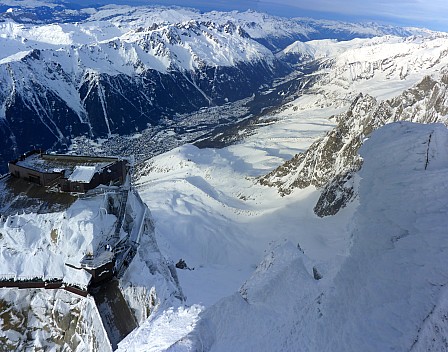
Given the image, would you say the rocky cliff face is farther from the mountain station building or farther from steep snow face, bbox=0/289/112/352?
steep snow face, bbox=0/289/112/352

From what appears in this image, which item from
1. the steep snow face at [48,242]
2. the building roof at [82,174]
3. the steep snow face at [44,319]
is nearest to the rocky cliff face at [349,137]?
the building roof at [82,174]

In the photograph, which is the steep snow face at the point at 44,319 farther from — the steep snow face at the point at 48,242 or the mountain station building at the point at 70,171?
the mountain station building at the point at 70,171

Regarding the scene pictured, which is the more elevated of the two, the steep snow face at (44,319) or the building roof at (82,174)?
the building roof at (82,174)

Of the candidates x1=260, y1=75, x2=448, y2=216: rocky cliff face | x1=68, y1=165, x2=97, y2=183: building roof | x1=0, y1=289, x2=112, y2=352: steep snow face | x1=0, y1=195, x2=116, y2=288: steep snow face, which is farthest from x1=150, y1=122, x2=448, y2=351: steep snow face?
x1=260, y1=75, x2=448, y2=216: rocky cliff face

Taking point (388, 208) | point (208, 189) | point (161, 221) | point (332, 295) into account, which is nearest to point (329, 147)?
point (208, 189)

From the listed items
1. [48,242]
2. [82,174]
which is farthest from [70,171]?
[48,242]
